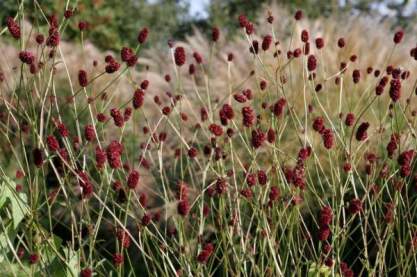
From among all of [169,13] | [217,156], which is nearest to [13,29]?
[217,156]

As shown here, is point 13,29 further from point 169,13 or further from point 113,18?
point 169,13

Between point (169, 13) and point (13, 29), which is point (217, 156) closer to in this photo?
point (13, 29)

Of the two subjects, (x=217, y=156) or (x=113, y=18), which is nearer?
(x=217, y=156)

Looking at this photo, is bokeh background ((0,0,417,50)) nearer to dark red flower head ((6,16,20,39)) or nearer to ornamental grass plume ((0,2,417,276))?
ornamental grass plume ((0,2,417,276))

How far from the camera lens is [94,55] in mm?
6957

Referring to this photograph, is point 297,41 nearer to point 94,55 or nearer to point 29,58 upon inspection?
point 94,55

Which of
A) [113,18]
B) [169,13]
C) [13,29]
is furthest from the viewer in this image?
[169,13]

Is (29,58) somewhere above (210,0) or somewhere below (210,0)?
above

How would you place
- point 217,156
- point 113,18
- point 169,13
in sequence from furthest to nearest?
point 169,13 → point 113,18 → point 217,156

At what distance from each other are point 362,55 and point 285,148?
1952 mm

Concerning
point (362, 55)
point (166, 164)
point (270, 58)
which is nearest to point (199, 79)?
point (270, 58)

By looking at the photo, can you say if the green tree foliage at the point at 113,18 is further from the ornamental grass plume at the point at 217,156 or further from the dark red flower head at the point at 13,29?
the dark red flower head at the point at 13,29

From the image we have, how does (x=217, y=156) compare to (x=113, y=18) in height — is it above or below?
above

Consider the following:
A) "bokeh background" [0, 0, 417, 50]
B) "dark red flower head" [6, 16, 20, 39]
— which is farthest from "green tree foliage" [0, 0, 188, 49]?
"dark red flower head" [6, 16, 20, 39]
